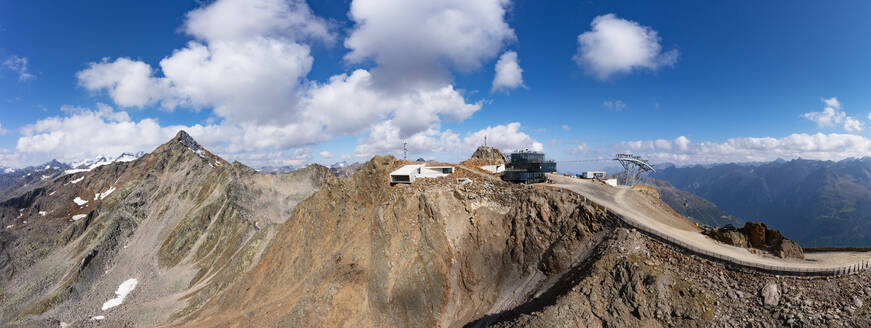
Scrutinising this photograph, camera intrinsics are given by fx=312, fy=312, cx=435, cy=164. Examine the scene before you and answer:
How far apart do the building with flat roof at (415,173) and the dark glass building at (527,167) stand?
1213cm

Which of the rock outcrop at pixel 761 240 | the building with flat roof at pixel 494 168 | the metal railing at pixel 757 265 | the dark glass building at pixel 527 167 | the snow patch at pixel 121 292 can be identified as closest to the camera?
the metal railing at pixel 757 265

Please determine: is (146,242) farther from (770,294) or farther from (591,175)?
(770,294)

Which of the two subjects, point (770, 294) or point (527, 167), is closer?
point (770, 294)

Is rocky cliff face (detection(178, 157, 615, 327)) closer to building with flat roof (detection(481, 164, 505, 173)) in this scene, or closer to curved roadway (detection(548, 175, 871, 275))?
curved roadway (detection(548, 175, 871, 275))

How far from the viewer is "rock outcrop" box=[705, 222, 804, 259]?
3078cm

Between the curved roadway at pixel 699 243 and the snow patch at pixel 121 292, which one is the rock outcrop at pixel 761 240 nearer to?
the curved roadway at pixel 699 243

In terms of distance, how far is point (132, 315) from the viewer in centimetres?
7650

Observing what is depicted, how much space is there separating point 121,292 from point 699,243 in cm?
14014

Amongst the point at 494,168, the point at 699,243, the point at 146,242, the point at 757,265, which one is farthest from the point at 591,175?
the point at 146,242

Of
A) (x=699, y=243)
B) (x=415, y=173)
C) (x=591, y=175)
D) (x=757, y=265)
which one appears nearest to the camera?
(x=757, y=265)

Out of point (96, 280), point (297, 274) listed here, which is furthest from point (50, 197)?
point (297, 274)

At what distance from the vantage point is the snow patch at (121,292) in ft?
289

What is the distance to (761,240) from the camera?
108 feet

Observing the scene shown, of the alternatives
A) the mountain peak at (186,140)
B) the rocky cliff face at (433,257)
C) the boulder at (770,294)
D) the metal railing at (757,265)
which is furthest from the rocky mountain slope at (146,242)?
the boulder at (770,294)
